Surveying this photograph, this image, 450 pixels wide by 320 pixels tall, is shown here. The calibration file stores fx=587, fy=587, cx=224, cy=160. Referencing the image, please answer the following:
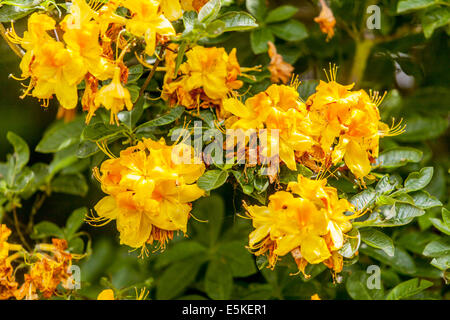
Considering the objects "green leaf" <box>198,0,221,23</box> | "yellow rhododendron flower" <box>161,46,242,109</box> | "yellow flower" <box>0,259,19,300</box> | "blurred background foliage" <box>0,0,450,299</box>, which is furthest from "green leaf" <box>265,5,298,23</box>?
"yellow flower" <box>0,259,19,300</box>

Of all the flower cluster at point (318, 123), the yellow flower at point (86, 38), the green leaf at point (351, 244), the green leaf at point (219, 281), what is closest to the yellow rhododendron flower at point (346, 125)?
the flower cluster at point (318, 123)

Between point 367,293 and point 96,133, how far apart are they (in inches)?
31.0

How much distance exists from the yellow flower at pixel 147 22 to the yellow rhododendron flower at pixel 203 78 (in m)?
0.14

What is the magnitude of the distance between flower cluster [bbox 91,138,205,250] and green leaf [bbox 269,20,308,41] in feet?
1.90

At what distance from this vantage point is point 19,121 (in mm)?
2324

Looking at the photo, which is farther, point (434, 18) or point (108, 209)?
point (434, 18)

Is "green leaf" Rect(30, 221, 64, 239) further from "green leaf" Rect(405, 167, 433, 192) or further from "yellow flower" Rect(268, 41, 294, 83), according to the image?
"green leaf" Rect(405, 167, 433, 192)

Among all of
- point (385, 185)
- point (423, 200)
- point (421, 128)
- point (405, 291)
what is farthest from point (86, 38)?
point (421, 128)

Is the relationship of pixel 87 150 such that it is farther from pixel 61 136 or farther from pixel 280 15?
pixel 280 15

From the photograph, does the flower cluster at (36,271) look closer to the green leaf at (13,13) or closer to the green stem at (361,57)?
the green leaf at (13,13)

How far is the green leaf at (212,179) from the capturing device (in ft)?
3.95

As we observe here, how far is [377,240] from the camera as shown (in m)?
1.31

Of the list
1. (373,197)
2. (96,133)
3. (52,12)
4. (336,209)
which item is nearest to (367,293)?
(373,197)

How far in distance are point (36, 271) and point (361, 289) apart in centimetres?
82
